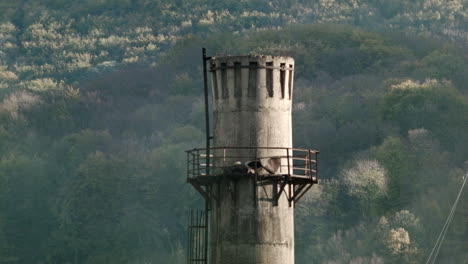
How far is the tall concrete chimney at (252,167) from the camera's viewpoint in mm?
45594

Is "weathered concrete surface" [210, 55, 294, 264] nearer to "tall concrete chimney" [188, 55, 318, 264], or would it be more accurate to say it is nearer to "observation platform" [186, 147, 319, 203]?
"tall concrete chimney" [188, 55, 318, 264]

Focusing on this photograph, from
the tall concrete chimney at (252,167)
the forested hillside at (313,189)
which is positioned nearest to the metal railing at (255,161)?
the tall concrete chimney at (252,167)

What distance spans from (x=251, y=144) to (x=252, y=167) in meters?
0.83

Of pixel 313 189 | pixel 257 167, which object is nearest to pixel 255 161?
pixel 257 167

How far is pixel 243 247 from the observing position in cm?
4544

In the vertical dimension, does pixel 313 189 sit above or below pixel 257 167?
above

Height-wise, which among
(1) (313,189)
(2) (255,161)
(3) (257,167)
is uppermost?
(1) (313,189)

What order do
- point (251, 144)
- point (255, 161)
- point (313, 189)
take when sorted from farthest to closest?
point (313, 189)
point (251, 144)
point (255, 161)

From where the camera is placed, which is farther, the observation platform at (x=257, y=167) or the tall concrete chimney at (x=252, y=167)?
the observation platform at (x=257, y=167)

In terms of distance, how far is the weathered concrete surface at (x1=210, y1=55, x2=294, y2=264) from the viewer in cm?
4553

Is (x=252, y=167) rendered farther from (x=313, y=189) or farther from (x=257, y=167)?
(x=313, y=189)

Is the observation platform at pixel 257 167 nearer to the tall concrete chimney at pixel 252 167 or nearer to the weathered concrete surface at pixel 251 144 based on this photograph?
the tall concrete chimney at pixel 252 167

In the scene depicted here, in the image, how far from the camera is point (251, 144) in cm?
4622

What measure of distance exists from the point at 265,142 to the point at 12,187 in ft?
424
